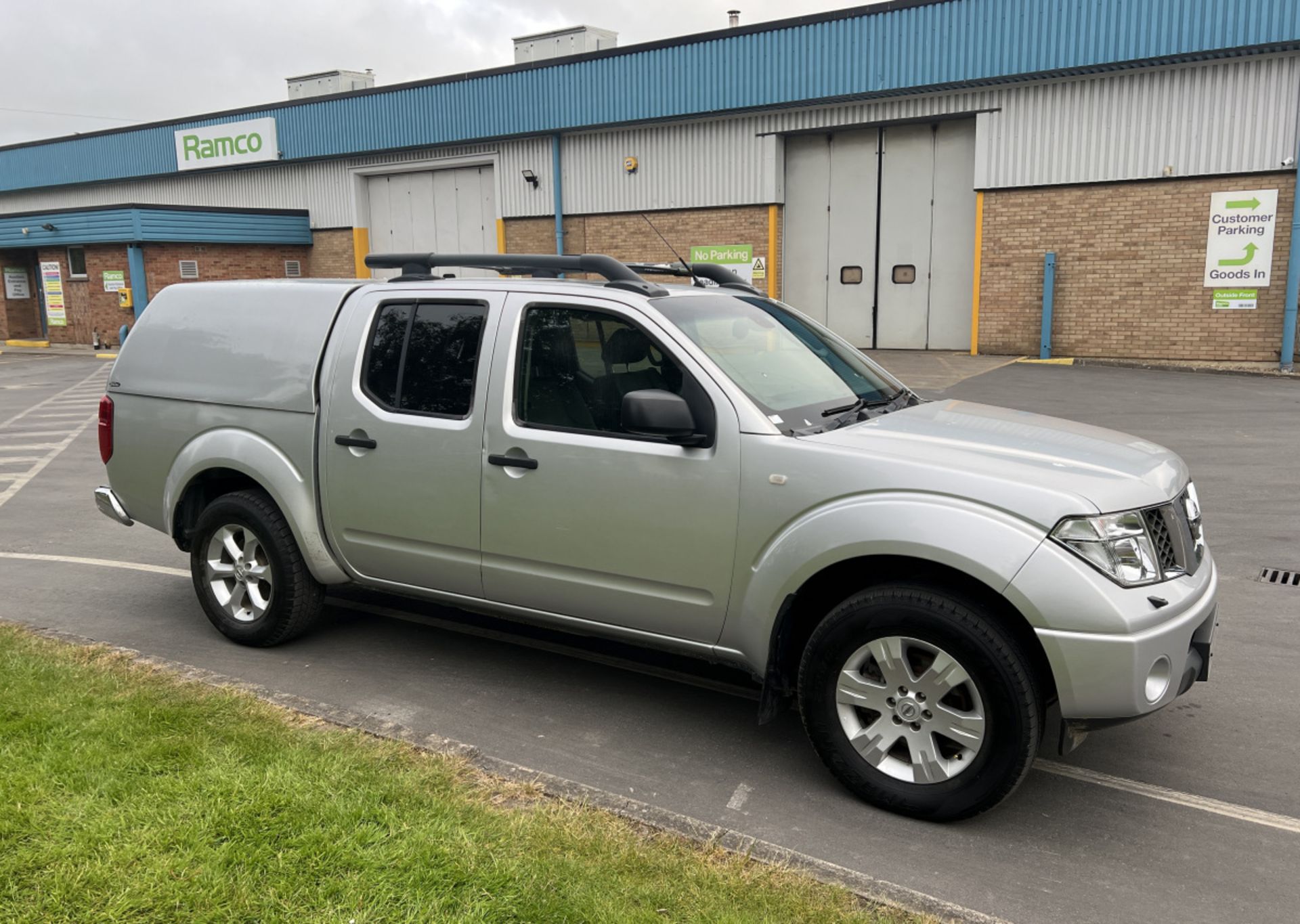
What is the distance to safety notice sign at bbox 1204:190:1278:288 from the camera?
17.0 meters

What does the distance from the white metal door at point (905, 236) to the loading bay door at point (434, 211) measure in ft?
35.0

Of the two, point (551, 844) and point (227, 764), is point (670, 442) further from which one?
point (227, 764)

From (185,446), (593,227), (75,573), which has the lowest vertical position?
(75,573)

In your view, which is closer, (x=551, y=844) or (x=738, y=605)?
(x=551, y=844)

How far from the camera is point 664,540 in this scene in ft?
13.3

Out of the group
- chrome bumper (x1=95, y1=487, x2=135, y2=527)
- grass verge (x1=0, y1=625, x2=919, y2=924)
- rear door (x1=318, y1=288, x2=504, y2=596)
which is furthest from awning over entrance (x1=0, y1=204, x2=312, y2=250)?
grass verge (x1=0, y1=625, x2=919, y2=924)

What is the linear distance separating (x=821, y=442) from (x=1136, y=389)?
1291 cm

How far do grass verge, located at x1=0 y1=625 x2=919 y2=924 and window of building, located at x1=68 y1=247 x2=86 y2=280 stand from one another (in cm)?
3012

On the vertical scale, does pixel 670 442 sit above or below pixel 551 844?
above

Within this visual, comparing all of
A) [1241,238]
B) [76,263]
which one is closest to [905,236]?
[1241,238]

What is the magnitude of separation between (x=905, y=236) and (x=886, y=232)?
0.42m

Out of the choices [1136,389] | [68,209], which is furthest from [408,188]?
[1136,389]

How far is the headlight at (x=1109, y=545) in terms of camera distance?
334cm

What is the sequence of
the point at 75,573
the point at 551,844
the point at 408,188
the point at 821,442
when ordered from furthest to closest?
the point at 408,188, the point at 75,573, the point at 821,442, the point at 551,844
